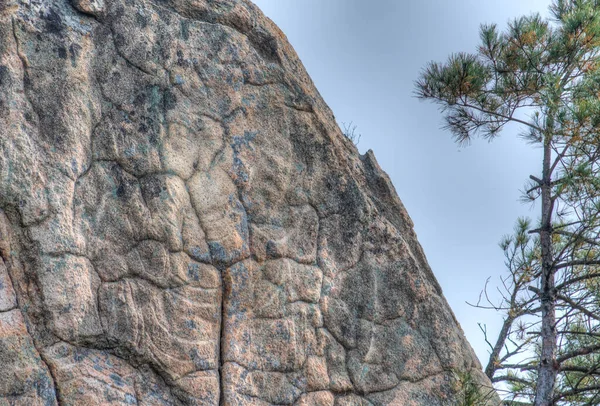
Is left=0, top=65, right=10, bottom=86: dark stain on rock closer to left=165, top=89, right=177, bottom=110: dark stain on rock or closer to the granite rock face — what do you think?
the granite rock face

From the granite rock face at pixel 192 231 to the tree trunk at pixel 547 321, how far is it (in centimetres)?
137

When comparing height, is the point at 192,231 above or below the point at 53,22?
below

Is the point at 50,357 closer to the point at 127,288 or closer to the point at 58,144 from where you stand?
the point at 127,288

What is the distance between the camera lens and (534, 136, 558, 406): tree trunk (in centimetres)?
625

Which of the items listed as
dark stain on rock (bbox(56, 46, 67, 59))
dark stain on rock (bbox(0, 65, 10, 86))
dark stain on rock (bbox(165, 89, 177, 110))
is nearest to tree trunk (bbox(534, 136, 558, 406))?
dark stain on rock (bbox(165, 89, 177, 110))

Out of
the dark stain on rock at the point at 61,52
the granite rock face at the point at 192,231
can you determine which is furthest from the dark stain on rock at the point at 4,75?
the dark stain on rock at the point at 61,52

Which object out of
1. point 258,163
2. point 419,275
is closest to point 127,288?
point 258,163

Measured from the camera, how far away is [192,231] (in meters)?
4.55

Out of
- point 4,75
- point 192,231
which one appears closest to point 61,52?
point 4,75

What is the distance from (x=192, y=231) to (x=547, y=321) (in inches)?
128

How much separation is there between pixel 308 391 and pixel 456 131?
11.2 ft

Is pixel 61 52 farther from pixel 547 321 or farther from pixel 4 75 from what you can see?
pixel 547 321

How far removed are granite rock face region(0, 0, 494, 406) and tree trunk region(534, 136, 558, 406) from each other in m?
1.37

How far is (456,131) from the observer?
285 inches
